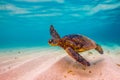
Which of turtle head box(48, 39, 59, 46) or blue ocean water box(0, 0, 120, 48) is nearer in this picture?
turtle head box(48, 39, 59, 46)

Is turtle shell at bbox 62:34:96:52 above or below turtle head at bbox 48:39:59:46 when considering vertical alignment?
below

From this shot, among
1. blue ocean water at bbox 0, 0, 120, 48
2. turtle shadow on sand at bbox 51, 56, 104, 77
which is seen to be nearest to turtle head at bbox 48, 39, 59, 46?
turtle shadow on sand at bbox 51, 56, 104, 77

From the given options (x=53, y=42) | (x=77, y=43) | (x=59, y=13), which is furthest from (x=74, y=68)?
(x=59, y=13)

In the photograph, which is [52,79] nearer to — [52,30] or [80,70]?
[80,70]

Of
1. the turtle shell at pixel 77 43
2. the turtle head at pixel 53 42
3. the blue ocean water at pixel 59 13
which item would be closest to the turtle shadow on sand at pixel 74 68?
the turtle shell at pixel 77 43

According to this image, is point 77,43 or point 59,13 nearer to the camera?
point 77,43

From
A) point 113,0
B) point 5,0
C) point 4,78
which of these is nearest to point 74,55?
point 4,78

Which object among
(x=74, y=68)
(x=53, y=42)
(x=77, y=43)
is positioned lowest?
(x=74, y=68)

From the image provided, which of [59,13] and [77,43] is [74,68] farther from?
[59,13]

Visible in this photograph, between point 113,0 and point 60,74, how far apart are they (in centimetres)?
1842

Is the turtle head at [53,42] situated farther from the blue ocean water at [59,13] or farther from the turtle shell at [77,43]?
the blue ocean water at [59,13]

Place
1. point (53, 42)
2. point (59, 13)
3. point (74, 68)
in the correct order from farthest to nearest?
point (59, 13), point (74, 68), point (53, 42)

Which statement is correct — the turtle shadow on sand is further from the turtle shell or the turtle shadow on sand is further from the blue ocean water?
the blue ocean water

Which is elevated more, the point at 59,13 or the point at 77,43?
the point at 77,43
